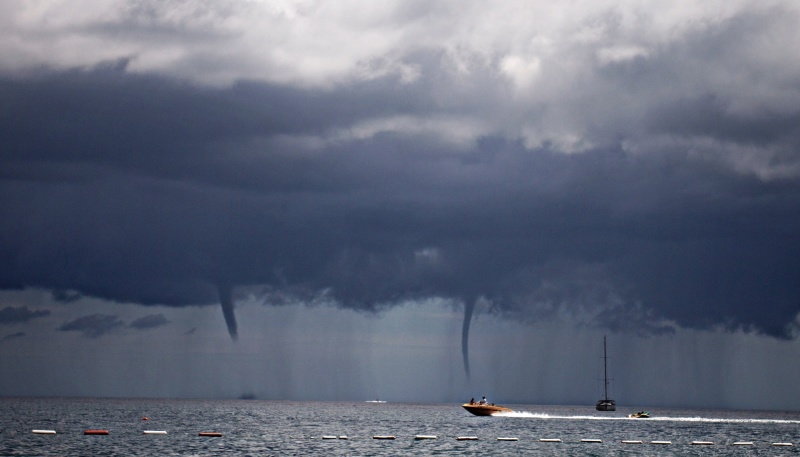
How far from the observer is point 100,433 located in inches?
6826

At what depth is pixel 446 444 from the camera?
163000 millimetres

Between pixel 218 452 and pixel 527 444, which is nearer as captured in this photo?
pixel 218 452

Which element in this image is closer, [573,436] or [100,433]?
[100,433]

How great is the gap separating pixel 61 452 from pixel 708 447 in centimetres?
10777

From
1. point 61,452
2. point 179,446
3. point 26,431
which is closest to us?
point 61,452

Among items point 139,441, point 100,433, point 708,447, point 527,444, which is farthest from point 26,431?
point 708,447

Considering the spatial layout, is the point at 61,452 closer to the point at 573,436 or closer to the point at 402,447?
the point at 402,447

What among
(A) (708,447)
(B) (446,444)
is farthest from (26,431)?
(A) (708,447)

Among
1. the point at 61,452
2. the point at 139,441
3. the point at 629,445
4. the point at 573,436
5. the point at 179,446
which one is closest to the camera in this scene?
the point at 61,452

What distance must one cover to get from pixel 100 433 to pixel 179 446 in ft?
113

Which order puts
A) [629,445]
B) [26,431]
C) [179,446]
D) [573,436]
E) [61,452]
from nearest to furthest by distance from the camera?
1. [61,452]
2. [179,446]
3. [629,445]
4. [26,431]
5. [573,436]

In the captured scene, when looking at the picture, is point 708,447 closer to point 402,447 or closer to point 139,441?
point 402,447

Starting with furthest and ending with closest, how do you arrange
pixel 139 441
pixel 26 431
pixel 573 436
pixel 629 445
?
pixel 573 436 → pixel 26 431 → pixel 629 445 → pixel 139 441

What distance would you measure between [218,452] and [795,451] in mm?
97090
